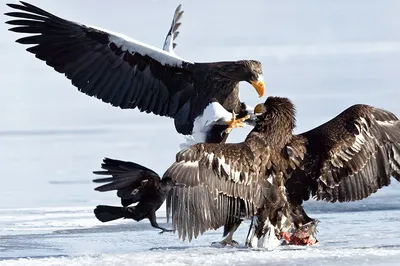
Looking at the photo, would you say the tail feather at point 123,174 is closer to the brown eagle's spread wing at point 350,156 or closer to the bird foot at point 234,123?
the brown eagle's spread wing at point 350,156

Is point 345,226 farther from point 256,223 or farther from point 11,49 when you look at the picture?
point 11,49

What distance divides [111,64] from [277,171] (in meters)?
2.23

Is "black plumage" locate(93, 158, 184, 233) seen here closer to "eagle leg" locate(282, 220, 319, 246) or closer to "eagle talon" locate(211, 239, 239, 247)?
"eagle talon" locate(211, 239, 239, 247)

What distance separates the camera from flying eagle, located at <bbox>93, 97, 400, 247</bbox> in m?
5.60

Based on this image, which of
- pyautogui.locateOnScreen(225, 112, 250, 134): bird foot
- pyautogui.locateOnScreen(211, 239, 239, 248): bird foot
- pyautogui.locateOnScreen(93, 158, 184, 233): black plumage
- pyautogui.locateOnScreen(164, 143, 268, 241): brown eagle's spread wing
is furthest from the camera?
pyautogui.locateOnScreen(225, 112, 250, 134): bird foot

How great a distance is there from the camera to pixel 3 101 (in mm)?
12742

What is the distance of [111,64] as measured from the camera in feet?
25.6

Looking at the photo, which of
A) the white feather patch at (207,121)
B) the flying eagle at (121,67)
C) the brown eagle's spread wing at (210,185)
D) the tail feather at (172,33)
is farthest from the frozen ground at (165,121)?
the tail feather at (172,33)

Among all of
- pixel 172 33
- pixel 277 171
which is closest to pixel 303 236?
pixel 277 171

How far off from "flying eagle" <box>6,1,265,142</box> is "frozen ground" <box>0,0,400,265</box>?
0.74 m

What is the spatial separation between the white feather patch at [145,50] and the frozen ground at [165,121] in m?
1.02

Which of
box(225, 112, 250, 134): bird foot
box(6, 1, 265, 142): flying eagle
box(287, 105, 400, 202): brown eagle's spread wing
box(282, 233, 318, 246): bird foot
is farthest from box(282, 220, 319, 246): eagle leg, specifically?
box(6, 1, 265, 142): flying eagle

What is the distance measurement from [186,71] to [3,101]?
555cm

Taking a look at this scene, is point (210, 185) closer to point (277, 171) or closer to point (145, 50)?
point (277, 171)
